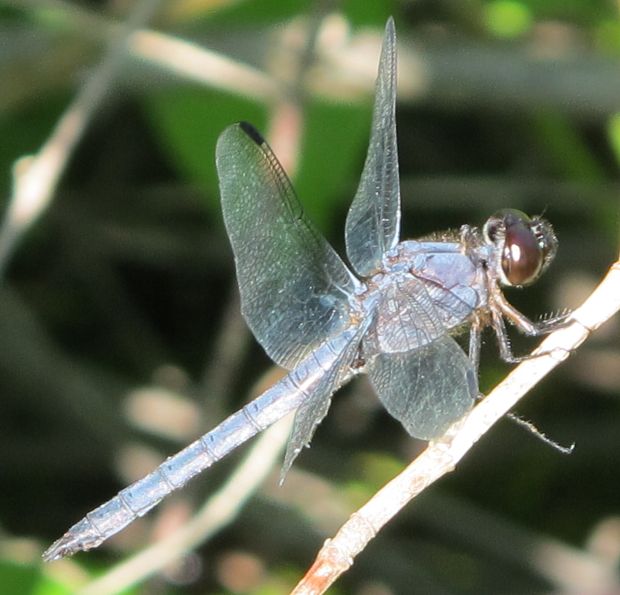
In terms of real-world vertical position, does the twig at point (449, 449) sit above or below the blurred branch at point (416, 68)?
below

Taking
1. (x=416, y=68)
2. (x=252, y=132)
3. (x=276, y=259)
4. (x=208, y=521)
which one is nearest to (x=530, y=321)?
(x=276, y=259)

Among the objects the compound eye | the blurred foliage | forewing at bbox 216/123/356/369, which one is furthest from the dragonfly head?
the blurred foliage

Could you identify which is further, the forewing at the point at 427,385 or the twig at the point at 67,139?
the twig at the point at 67,139

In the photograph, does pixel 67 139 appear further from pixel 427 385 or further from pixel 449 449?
pixel 449 449

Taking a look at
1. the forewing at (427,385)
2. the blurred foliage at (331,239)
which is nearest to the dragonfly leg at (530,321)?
the forewing at (427,385)

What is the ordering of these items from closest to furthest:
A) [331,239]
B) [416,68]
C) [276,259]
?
[276,259] → [416,68] → [331,239]

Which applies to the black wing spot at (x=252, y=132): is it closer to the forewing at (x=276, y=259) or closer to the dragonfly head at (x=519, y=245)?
the forewing at (x=276, y=259)

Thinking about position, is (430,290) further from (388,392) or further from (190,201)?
(190,201)
